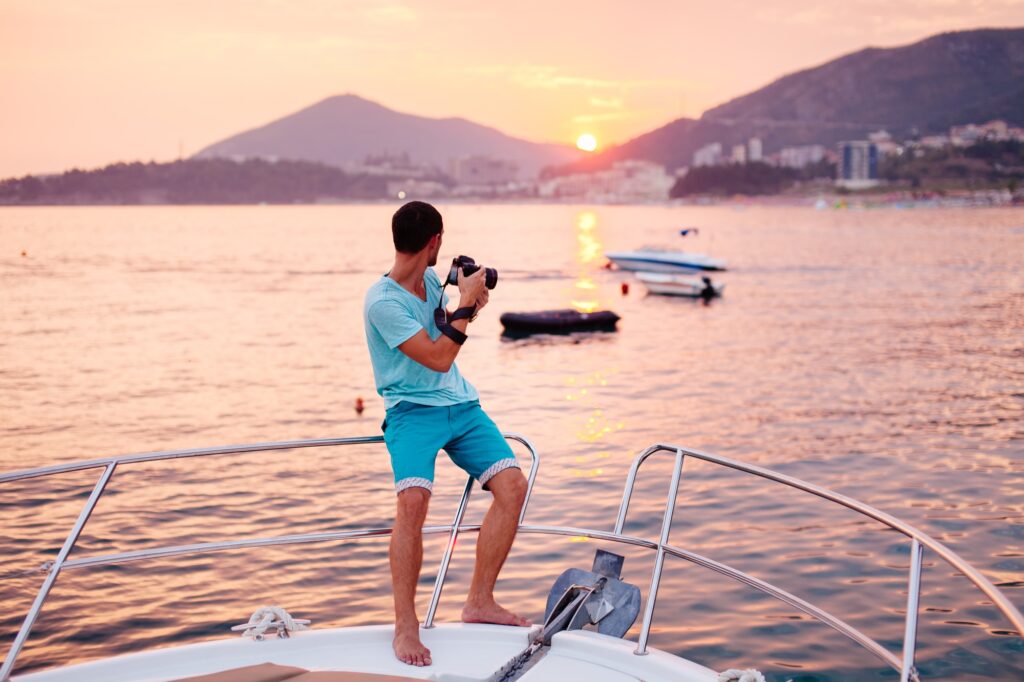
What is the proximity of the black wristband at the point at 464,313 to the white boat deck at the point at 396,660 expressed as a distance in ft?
4.53

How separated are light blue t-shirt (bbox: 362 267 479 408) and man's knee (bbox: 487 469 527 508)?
0.41 m

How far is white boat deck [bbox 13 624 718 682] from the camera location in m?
3.79

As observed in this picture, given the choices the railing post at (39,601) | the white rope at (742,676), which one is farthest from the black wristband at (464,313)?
the white rope at (742,676)

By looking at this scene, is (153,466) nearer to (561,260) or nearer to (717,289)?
(717,289)

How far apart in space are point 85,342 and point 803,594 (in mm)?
27570

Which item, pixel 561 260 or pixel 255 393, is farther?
pixel 561 260

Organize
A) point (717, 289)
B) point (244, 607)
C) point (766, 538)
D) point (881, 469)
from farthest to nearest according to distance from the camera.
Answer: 1. point (717, 289)
2. point (881, 469)
3. point (766, 538)
4. point (244, 607)

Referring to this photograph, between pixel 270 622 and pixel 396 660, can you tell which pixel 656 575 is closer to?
pixel 396 660

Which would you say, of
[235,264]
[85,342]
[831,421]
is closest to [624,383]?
[831,421]

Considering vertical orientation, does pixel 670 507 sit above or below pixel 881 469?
above

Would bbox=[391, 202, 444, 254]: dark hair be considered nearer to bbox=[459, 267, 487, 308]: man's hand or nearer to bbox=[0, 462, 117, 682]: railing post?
bbox=[459, 267, 487, 308]: man's hand

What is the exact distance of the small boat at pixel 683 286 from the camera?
44.4 metres

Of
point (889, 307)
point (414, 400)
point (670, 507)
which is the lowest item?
point (889, 307)

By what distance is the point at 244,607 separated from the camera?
9445mm
